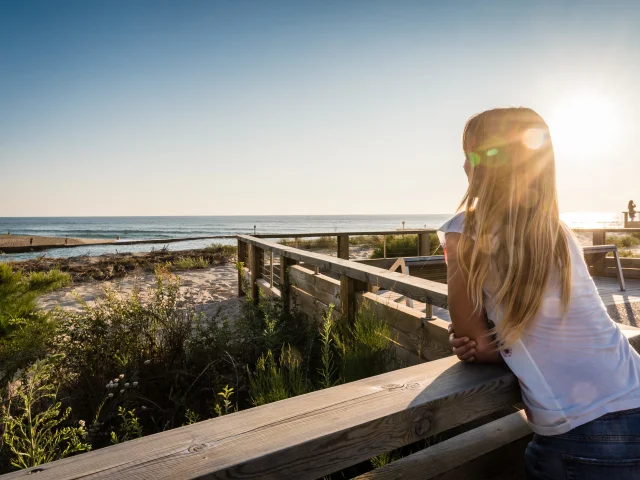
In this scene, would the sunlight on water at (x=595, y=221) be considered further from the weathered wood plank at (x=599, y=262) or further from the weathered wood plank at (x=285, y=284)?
the weathered wood plank at (x=285, y=284)

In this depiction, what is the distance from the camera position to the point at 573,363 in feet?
3.31

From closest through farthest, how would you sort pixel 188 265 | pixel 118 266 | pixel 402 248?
pixel 402 248
pixel 118 266
pixel 188 265

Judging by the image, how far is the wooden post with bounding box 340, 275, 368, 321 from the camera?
9.64ft

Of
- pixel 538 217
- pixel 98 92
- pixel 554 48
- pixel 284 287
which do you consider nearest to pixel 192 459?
pixel 538 217

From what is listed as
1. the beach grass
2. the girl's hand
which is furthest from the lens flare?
the beach grass

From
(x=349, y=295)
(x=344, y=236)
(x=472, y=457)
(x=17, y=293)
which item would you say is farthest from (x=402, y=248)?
(x=472, y=457)

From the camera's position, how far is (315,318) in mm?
3699

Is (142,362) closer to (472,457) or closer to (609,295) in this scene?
(472,457)

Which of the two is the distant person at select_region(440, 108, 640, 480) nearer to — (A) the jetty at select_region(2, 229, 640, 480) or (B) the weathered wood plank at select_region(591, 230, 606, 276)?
(A) the jetty at select_region(2, 229, 640, 480)

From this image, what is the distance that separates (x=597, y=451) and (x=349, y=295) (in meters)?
2.05

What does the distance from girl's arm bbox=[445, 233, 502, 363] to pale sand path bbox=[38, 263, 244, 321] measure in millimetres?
4270

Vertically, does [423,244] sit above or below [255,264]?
above

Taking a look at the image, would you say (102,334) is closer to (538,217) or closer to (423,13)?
(538,217)

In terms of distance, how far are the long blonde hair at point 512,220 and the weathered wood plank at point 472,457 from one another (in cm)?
50
